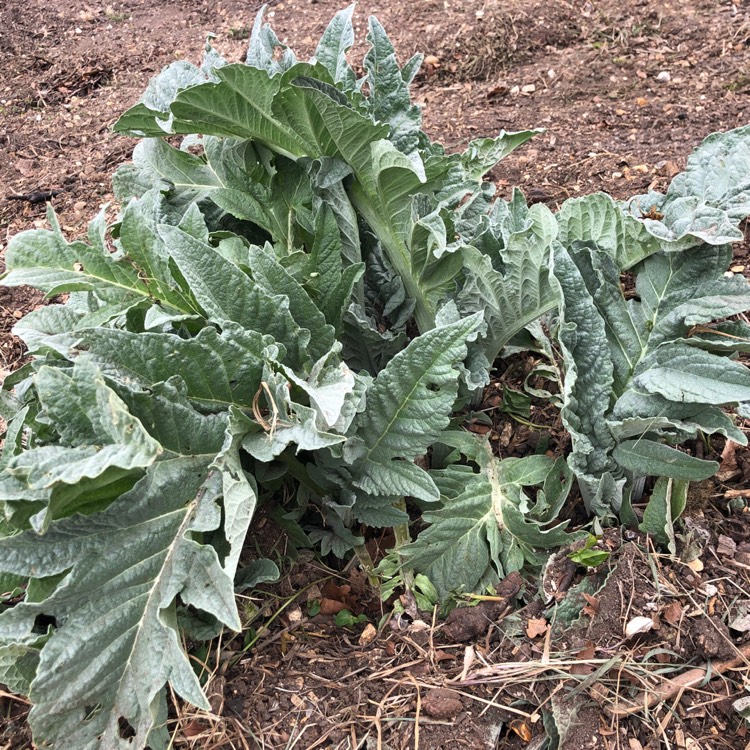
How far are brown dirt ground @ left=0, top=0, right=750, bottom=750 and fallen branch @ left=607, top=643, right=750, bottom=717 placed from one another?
1 centimetres

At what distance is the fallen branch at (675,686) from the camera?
162 cm

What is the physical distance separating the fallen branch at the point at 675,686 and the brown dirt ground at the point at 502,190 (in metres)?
0.01

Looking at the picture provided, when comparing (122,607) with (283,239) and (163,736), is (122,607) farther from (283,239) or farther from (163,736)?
(283,239)

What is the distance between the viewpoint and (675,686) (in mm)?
1636

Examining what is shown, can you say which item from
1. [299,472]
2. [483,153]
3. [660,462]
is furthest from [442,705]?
[483,153]

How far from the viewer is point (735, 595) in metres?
1.78

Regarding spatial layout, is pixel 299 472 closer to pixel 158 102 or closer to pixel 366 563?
pixel 366 563

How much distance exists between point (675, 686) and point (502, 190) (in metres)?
2.13

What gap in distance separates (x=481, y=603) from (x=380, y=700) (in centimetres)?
34

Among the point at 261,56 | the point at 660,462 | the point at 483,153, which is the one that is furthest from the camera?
the point at 483,153

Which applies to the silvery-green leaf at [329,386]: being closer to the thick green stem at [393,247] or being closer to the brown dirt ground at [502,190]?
the thick green stem at [393,247]

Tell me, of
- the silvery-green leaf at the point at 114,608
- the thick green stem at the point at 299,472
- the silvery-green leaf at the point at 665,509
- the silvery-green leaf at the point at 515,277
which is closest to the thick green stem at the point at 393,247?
the silvery-green leaf at the point at 515,277

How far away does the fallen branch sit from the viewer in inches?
63.7

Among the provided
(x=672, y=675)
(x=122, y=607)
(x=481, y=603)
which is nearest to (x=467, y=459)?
(x=481, y=603)
